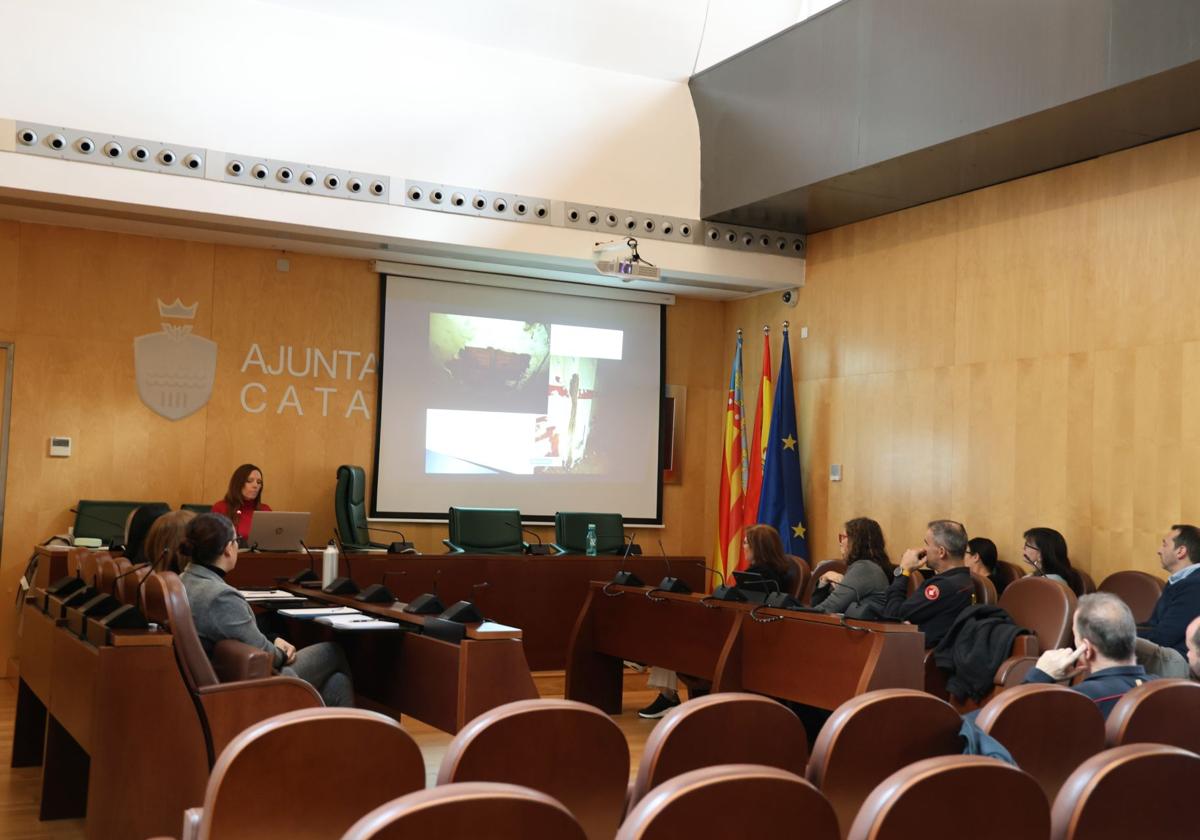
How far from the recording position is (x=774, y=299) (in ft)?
32.4

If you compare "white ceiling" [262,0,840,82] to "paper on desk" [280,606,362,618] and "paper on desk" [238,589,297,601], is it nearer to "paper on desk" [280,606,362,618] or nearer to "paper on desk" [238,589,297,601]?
"paper on desk" [238,589,297,601]

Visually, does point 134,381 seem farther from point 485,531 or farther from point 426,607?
point 426,607

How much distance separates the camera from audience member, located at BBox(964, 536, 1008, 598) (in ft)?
23.0

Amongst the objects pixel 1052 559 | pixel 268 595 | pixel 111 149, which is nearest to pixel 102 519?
pixel 111 149

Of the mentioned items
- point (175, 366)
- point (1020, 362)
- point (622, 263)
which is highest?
point (622, 263)

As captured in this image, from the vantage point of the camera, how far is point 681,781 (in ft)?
4.74

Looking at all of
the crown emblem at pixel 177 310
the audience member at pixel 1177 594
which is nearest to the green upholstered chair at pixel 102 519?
the crown emblem at pixel 177 310

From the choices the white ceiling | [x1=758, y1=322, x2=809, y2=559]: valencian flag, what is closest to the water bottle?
the white ceiling

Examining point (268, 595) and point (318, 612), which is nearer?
point (318, 612)

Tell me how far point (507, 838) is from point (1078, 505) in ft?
21.0

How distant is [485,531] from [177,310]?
9.29 feet

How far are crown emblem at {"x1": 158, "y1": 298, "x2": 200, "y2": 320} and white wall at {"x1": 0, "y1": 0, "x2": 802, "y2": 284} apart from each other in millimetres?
1298

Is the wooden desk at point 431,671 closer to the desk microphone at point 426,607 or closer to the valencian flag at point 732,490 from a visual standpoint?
the desk microphone at point 426,607

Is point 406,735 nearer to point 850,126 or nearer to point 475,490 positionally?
point 850,126
